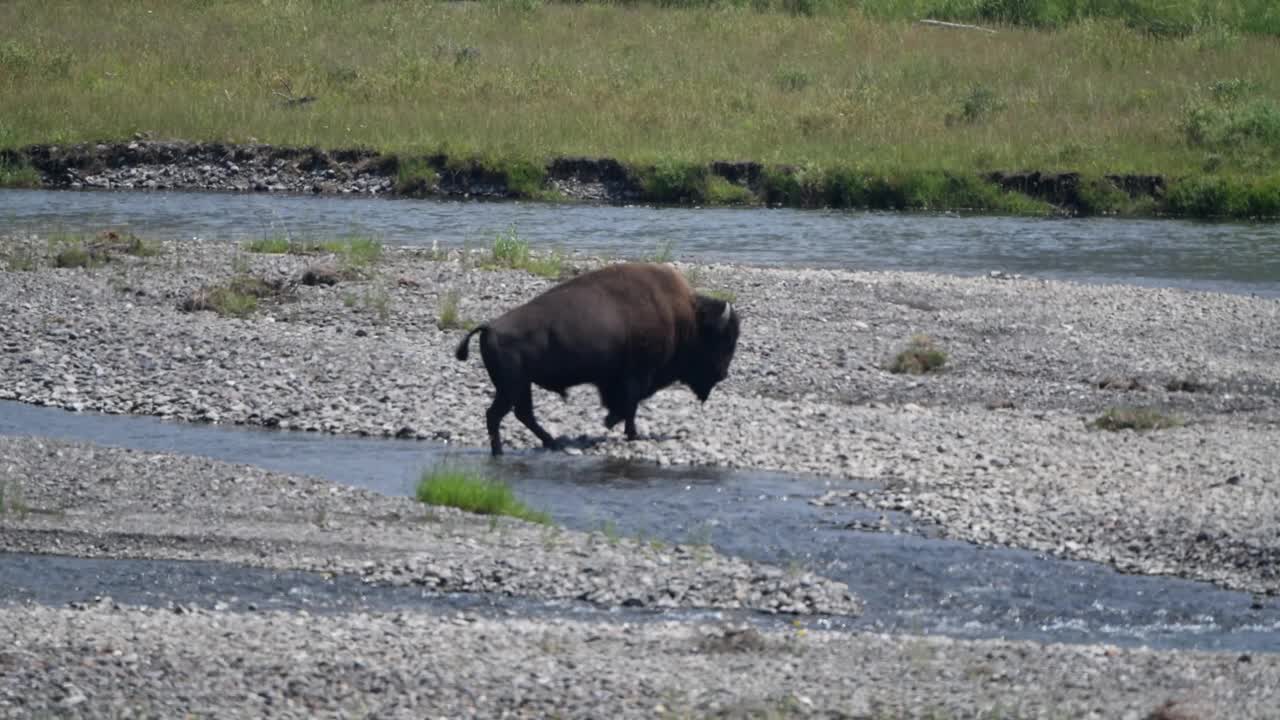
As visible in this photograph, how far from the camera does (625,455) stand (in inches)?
559

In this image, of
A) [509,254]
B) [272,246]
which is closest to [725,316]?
[509,254]

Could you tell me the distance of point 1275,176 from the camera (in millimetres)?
30297

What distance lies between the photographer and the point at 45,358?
17328 mm

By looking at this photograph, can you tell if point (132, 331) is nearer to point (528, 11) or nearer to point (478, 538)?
point (478, 538)

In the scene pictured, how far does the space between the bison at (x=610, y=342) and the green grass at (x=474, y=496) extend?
51.9 inches

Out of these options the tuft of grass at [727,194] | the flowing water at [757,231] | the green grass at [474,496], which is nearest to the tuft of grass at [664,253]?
the flowing water at [757,231]

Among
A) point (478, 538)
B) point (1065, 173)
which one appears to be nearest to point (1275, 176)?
point (1065, 173)

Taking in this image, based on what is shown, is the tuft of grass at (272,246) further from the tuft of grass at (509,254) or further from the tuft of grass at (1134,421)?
the tuft of grass at (1134,421)

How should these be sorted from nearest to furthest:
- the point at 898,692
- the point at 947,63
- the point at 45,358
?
the point at 898,692 → the point at 45,358 → the point at 947,63

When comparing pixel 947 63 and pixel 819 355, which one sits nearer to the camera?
pixel 819 355

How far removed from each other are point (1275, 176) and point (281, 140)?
16.6 m

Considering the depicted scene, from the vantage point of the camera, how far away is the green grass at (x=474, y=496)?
12.2 m

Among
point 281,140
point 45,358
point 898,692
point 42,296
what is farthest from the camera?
→ point 281,140

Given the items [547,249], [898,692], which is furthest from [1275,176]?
[898,692]
